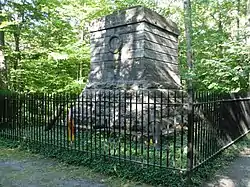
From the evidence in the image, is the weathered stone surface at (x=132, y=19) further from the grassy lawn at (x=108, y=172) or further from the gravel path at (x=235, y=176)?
the gravel path at (x=235, y=176)

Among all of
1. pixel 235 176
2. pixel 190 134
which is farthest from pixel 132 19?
pixel 235 176

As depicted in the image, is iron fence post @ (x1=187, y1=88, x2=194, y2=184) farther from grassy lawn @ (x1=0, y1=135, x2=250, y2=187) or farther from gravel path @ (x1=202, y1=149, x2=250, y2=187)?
gravel path @ (x1=202, y1=149, x2=250, y2=187)

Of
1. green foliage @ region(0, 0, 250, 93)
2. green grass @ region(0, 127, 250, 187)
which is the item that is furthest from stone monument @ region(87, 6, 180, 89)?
green grass @ region(0, 127, 250, 187)

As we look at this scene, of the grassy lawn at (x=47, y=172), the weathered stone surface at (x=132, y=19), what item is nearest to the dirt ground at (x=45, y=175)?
the grassy lawn at (x=47, y=172)

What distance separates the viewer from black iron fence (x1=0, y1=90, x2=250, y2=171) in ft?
14.3

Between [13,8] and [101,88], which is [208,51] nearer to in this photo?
[101,88]

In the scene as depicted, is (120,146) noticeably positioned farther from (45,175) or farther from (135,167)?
(45,175)

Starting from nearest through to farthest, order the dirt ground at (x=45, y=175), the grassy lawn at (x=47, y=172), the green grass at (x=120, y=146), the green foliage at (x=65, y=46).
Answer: the dirt ground at (x=45, y=175), the grassy lawn at (x=47, y=172), the green grass at (x=120, y=146), the green foliage at (x=65, y=46)

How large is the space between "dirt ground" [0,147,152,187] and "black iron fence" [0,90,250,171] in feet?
1.55

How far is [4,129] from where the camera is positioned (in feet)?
24.7

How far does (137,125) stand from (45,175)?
2.49m

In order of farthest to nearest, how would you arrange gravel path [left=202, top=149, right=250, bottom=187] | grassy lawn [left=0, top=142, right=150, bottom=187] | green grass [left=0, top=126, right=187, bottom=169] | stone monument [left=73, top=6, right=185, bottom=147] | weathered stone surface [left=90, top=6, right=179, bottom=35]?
1. weathered stone surface [left=90, top=6, right=179, bottom=35]
2. stone monument [left=73, top=6, right=185, bottom=147]
3. green grass [left=0, top=126, right=187, bottom=169]
4. grassy lawn [left=0, top=142, right=150, bottom=187]
5. gravel path [left=202, top=149, right=250, bottom=187]

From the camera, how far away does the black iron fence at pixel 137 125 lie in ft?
14.3

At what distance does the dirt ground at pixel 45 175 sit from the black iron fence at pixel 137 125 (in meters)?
0.47
